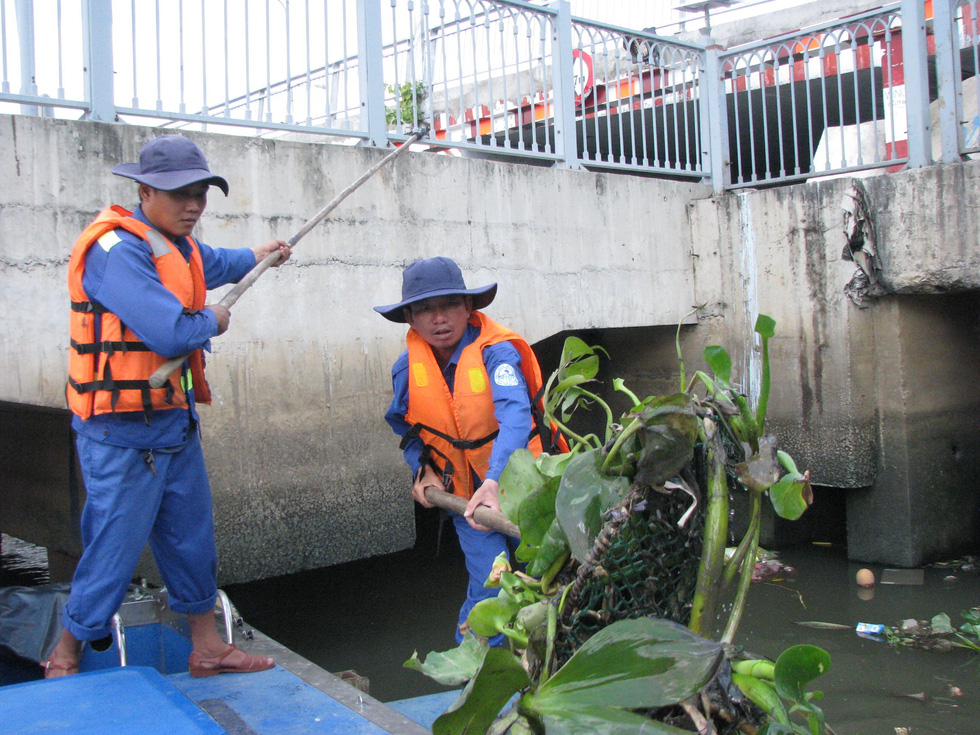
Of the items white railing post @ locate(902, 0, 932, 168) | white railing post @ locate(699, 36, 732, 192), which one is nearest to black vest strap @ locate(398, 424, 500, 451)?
white railing post @ locate(902, 0, 932, 168)

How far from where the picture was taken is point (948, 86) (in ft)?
17.5

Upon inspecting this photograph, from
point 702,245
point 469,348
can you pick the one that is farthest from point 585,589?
point 702,245

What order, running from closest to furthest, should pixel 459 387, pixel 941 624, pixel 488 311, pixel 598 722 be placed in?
pixel 598 722 < pixel 459 387 < pixel 941 624 < pixel 488 311

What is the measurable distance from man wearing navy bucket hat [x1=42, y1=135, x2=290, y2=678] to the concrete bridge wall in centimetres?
119

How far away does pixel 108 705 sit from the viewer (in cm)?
167

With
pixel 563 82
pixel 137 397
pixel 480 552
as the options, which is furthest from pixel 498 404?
pixel 563 82

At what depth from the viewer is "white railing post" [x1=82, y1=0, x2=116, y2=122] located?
379cm

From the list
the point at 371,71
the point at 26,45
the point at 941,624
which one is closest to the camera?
the point at 26,45

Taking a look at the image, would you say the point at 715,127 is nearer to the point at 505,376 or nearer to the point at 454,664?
the point at 505,376

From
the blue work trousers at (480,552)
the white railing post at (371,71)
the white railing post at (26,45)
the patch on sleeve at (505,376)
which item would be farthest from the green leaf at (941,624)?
the white railing post at (26,45)

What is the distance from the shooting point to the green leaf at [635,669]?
3.68ft

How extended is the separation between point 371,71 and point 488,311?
4.86 ft

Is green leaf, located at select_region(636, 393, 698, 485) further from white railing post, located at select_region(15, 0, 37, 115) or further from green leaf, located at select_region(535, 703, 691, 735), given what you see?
white railing post, located at select_region(15, 0, 37, 115)

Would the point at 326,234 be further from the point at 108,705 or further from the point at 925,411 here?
the point at 925,411
